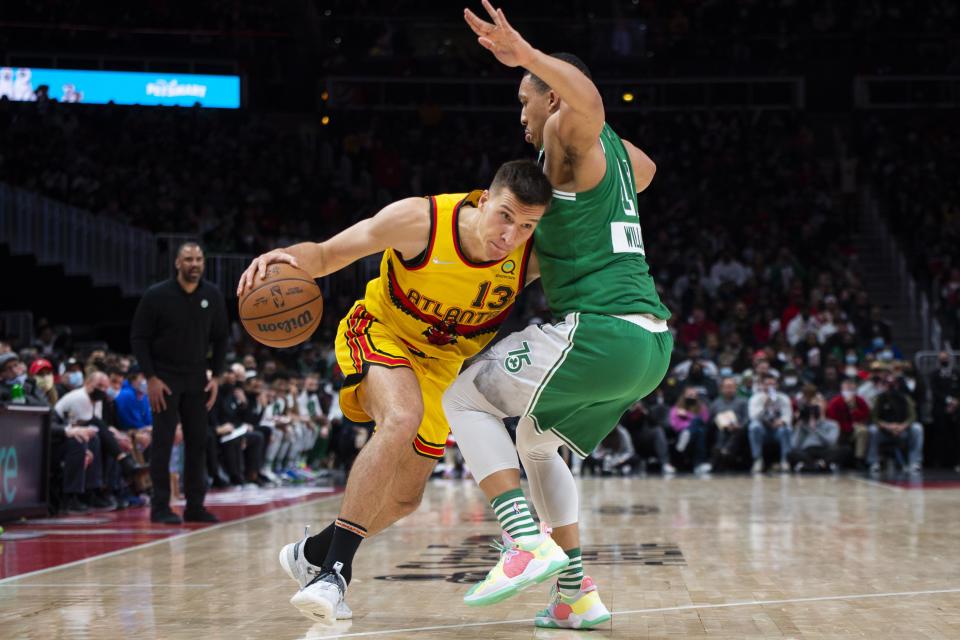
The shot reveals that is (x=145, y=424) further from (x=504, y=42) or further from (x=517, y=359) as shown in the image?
(x=504, y=42)

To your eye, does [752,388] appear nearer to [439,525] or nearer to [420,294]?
[439,525]

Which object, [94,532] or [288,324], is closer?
[288,324]

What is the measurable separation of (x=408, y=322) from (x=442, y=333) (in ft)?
0.42

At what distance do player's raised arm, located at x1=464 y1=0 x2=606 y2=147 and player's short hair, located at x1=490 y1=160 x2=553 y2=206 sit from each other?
19cm

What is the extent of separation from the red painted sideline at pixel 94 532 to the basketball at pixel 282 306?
2073mm

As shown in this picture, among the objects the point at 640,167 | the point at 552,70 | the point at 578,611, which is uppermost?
the point at 552,70

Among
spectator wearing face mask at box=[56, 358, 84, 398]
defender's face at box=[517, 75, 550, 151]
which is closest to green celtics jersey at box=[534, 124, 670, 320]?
defender's face at box=[517, 75, 550, 151]

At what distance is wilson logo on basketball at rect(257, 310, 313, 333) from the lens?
360 cm

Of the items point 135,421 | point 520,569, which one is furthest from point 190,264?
point 520,569

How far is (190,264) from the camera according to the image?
6.95 metres

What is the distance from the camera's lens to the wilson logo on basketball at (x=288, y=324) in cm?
360

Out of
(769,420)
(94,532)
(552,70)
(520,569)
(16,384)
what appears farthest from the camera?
(769,420)

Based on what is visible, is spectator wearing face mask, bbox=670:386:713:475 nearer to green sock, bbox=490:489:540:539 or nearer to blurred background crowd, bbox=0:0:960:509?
blurred background crowd, bbox=0:0:960:509

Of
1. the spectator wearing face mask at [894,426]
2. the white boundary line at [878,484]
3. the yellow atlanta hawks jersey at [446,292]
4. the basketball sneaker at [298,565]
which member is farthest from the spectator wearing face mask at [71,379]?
the spectator wearing face mask at [894,426]
